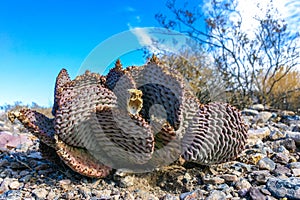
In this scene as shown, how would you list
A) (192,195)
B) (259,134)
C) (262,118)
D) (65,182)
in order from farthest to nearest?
(262,118), (259,134), (65,182), (192,195)

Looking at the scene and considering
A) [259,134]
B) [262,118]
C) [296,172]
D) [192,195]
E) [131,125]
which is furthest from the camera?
[262,118]

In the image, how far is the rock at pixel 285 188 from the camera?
1.42 metres

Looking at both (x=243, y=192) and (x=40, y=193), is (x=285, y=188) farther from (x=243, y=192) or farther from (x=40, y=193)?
(x=40, y=193)

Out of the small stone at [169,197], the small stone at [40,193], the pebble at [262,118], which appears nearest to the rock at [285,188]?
the small stone at [169,197]

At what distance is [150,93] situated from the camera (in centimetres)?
167

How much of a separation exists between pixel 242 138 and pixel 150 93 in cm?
60

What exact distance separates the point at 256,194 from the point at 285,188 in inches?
5.6

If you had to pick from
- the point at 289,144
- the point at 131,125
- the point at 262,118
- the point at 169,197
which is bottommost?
the point at 169,197

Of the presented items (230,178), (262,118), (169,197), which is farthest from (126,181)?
(262,118)

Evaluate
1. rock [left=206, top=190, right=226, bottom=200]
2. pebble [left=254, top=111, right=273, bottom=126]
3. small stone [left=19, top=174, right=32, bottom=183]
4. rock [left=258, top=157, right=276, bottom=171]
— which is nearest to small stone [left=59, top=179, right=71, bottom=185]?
small stone [left=19, top=174, right=32, bottom=183]

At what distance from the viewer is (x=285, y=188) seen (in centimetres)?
146

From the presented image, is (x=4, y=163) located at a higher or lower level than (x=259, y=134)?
lower

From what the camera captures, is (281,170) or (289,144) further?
(289,144)

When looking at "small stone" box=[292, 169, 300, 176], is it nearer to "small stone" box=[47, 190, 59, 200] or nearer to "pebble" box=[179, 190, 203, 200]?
"pebble" box=[179, 190, 203, 200]
